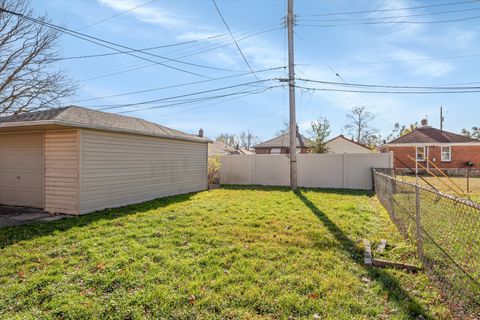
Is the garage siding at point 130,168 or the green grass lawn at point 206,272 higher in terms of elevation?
the garage siding at point 130,168

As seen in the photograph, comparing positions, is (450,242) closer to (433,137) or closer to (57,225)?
(57,225)

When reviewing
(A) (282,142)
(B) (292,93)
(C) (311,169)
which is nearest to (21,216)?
(B) (292,93)

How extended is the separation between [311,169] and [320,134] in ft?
25.6

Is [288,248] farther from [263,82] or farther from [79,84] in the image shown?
[79,84]

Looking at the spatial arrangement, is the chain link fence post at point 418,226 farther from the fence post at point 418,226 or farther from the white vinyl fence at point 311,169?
the white vinyl fence at point 311,169

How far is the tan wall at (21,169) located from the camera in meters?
8.30

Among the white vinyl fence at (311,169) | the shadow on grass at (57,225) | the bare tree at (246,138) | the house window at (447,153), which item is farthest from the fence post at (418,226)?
the bare tree at (246,138)

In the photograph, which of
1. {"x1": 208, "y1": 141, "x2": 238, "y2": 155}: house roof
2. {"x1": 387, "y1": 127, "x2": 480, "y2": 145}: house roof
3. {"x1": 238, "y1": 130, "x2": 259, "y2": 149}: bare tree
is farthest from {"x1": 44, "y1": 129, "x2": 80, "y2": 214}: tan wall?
{"x1": 238, "y1": 130, "x2": 259, "y2": 149}: bare tree

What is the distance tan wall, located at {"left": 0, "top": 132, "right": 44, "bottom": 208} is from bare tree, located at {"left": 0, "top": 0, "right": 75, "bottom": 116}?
1044 centimetres

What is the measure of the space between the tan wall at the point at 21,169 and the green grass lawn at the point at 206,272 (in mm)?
2947

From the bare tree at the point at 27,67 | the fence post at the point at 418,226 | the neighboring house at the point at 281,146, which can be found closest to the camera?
the fence post at the point at 418,226

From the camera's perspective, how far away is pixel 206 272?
363cm

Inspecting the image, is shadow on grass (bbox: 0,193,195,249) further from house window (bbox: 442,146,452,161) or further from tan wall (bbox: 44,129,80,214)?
house window (bbox: 442,146,452,161)

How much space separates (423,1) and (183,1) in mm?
8700
